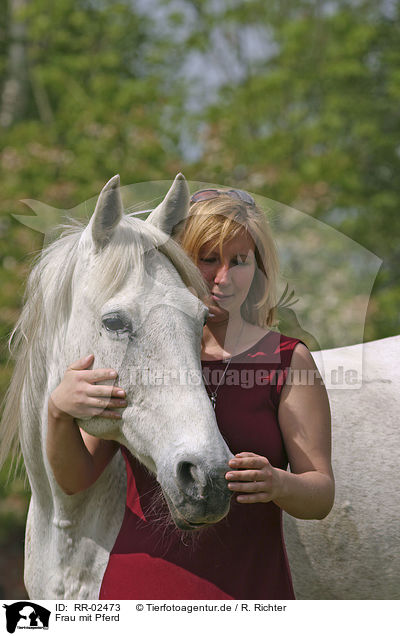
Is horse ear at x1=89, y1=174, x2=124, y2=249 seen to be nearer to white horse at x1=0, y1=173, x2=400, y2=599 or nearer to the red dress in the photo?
white horse at x1=0, y1=173, x2=400, y2=599

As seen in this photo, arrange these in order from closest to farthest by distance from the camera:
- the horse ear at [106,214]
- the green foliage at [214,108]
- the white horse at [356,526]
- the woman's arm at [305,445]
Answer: the woman's arm at [305,445], the horse ear at [106,214], the white horse at [356,526], the green foliage at [214,108]

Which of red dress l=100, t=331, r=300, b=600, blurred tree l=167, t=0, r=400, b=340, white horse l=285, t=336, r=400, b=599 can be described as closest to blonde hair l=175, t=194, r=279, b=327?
red dress l=100, t=331, r=300, b=600

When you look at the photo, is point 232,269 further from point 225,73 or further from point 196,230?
point 225,73

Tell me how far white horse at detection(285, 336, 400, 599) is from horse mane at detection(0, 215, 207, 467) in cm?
90

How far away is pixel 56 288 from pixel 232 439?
0.57 metres

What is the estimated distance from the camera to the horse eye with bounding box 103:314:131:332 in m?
1.44

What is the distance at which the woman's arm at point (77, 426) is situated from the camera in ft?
4.61

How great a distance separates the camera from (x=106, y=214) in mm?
1515

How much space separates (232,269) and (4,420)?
75 centimetres

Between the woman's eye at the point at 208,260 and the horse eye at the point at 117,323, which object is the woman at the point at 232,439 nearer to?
the woman's eye at the point at 208,260

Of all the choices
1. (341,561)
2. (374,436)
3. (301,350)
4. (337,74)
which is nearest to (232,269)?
(301,350)
